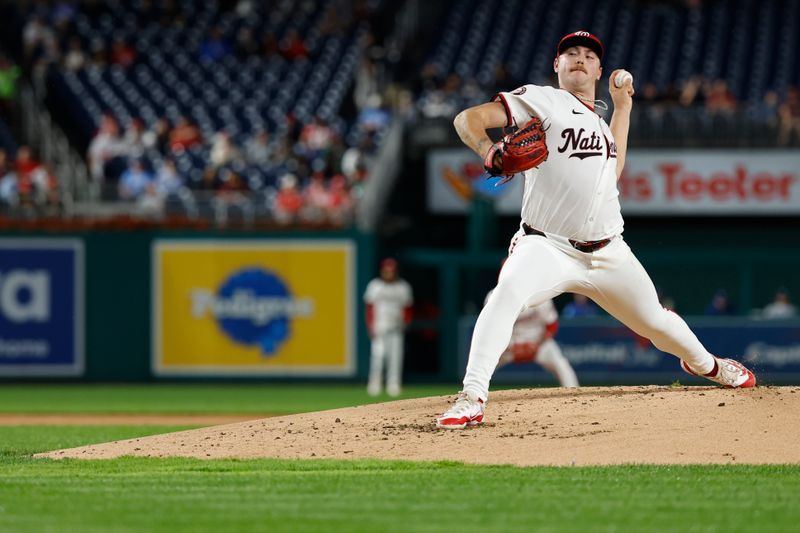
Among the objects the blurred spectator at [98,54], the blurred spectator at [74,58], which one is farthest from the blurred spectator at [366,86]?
the blurred spectator at [74,58]

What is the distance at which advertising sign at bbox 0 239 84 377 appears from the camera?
1841cm

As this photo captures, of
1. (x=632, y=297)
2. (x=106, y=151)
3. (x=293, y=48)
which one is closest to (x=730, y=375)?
(x=632, y=297)

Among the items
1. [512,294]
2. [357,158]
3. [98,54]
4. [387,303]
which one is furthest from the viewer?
[98,54]

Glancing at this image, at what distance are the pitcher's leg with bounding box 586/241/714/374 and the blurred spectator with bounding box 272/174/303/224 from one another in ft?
37.4

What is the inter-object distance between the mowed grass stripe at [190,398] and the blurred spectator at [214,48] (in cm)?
642

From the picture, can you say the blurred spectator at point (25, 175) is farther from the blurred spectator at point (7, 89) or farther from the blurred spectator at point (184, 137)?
the blurred spectator at point (184, 137)

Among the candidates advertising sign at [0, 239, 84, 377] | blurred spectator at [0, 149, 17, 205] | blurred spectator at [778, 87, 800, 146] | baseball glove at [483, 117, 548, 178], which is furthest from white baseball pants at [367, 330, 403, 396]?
baseball glove at [483, 117, 548, 178]

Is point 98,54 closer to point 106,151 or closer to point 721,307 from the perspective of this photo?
point 106,151

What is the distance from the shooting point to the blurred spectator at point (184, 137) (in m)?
19.7

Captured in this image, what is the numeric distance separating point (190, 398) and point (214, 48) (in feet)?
27.8

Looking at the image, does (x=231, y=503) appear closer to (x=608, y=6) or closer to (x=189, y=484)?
(x=189, y=484)

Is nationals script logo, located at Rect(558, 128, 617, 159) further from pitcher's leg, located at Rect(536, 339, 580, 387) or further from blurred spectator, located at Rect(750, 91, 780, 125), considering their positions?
blurred spectator, located at Rect(750, 91, 780, 125)

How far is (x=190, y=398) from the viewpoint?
1598cm

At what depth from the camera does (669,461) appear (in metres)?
6.57
